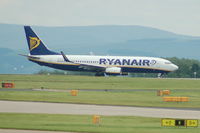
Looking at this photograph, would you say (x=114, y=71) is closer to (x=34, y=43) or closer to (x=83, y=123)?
(x=34, y=43)

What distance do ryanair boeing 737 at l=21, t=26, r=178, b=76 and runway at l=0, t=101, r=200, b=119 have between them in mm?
56271

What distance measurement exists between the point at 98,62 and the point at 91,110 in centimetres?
6321

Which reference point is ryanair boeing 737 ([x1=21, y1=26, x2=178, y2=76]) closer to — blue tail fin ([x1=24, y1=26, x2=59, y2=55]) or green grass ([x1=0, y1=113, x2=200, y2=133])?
blue tail fin ([x1=24, y1=26, x2=59, y2=55])

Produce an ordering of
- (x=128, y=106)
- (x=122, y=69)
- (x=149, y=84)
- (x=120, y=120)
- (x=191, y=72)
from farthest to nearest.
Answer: (x=191, y=72), (x=122, y=69), (x=149, y=84), (x=128, y=106), (x=120, y=120)

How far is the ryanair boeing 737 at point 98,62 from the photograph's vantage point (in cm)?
11869

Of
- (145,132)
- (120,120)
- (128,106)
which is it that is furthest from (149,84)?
(145,132)

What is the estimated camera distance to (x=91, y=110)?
2254 inches

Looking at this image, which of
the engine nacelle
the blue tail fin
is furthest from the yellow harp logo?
the engine nacelle

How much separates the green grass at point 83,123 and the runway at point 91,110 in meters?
3.35

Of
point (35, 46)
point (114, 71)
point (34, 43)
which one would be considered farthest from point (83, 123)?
point (34, 43)

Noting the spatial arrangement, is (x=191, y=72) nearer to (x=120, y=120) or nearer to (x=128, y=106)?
(x=128, y=106)

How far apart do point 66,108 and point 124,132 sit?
16.7m

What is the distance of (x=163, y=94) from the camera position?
77.0 metres

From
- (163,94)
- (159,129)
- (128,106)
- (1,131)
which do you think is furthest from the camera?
(163,94)
